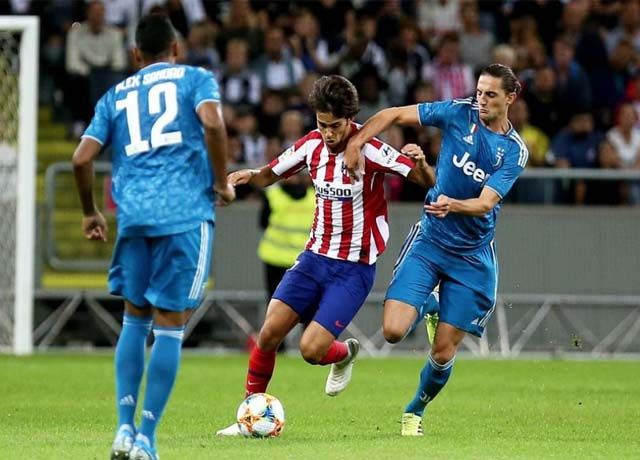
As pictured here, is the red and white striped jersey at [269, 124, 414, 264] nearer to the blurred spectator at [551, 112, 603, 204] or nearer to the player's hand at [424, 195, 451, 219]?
the player's hand at [424, 195, 451, 219]

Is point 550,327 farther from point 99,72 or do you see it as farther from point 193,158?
point 193,158

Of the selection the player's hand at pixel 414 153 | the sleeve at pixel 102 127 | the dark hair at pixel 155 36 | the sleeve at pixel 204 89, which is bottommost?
the player's hand at pixel 414 153

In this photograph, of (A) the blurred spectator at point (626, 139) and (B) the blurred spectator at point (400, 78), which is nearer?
(A) the blurred spectator at point (626, 139)

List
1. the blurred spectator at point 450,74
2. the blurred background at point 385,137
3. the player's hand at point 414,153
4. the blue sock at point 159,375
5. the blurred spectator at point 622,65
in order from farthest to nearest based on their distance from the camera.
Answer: the blurred spectator at point 622,65 < the blurred spectator at point 450,74 < the blurred background at point 385,137 < the player's hand at point 414,153 < the blue sock at point 159,375

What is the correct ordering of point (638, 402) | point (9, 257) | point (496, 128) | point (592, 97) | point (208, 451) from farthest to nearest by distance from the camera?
point (592, 97), point (9, 257), point (638, 402), point (496, 128), point (208, 451)

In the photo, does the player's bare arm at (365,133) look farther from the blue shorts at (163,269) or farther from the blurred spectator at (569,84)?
the blurred spectator at (569,84)

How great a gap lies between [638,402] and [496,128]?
364 centimetres

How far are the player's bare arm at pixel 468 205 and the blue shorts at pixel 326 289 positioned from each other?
26.4 inches

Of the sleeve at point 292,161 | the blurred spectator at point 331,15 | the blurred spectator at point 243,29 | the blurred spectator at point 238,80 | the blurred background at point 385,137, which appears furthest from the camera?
the blurred spectator at point 331,15

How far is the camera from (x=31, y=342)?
1792cm

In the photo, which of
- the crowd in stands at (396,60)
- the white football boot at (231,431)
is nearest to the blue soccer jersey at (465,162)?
the white football boot at (231,431)

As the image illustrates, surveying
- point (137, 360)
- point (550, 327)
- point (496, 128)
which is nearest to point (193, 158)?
point (137, 360)

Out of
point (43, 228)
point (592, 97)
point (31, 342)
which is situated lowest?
point (31, 342)

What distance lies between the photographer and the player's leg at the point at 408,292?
971 centimetres
